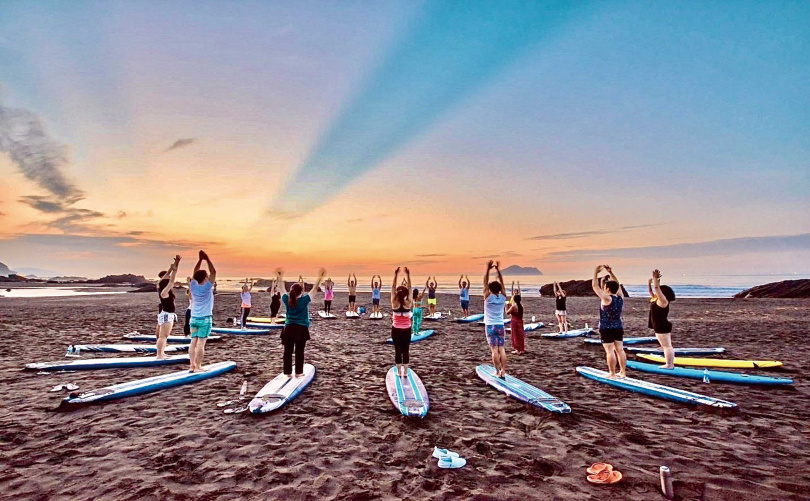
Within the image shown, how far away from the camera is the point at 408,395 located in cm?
806

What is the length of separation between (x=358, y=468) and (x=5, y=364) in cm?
1264

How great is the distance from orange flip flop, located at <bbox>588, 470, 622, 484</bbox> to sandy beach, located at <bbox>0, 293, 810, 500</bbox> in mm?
93

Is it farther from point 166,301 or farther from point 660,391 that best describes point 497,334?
point 166,301

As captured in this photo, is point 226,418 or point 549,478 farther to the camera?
point 226,418

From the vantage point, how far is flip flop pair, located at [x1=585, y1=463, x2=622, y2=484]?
4.71 m

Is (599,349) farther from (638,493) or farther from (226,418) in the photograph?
(226,418)

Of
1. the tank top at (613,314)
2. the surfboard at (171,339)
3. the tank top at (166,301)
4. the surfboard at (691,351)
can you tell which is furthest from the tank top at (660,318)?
the surfboard at (171,339)

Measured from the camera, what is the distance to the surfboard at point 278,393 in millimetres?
7223

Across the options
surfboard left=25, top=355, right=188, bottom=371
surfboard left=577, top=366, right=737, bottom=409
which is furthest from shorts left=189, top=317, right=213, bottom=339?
surfboard left=577, top=366, right=737, bottom=409

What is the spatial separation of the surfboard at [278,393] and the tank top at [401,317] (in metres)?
2.64

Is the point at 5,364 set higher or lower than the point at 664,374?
higher

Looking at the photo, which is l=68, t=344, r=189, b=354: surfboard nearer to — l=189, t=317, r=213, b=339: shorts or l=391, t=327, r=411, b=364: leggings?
l=189, t=317, r=213, b=339: shorts

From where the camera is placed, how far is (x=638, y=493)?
450 centimetres

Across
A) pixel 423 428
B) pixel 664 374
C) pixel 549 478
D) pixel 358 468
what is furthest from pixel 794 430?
pixel 358 468
